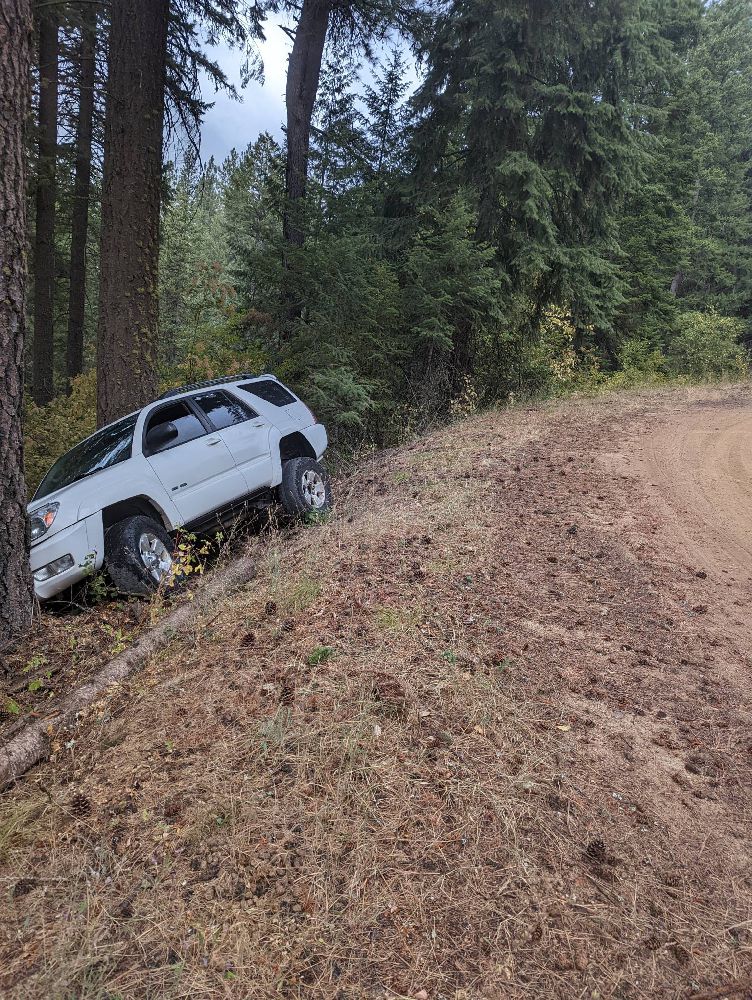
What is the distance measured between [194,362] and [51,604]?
7.63 m

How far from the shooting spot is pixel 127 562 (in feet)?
17.8

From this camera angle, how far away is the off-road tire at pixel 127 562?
5.41 m

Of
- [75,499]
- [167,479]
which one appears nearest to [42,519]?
[75,499]

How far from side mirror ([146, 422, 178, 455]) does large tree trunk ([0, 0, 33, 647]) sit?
1654 mm

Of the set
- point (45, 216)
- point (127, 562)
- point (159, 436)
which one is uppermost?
point (45, 216)

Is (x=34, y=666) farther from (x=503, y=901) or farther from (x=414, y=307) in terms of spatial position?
(x=414, y=307)

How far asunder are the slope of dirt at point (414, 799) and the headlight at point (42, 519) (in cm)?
181

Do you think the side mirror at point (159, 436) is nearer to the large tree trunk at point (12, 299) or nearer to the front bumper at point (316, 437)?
the large tree trunk at point (12, 299)

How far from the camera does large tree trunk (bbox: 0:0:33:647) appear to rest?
418cm

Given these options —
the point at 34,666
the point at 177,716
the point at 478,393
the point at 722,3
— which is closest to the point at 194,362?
the point at 478,393

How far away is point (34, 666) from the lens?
4203 mm

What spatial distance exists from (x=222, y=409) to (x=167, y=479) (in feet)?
4.61

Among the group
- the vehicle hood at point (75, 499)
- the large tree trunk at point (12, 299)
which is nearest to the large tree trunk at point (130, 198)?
the vehicle hood at point (75, 499)

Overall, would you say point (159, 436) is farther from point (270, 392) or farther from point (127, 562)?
point (270, 392)
